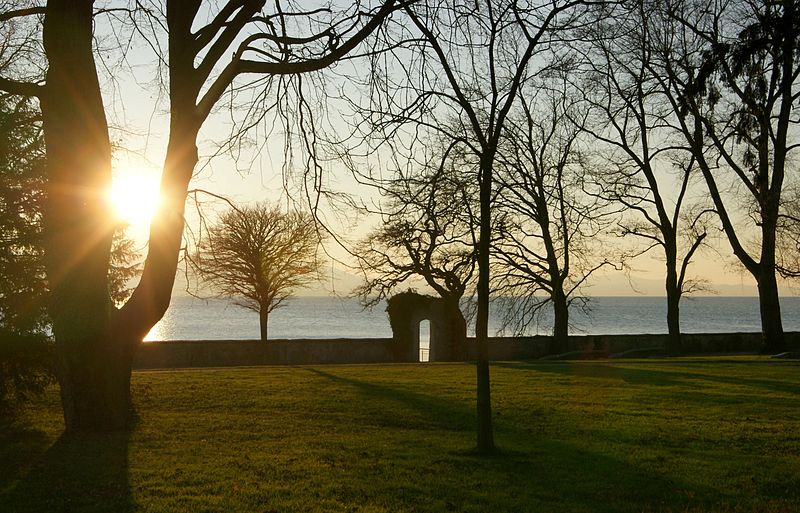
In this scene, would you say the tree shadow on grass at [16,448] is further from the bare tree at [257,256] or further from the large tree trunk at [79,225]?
the bare tree at [257,256]

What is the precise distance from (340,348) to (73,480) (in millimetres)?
24554

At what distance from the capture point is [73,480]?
25.5 ft

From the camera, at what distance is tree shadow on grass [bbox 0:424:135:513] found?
6840 mm

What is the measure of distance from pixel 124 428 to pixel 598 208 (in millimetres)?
24208

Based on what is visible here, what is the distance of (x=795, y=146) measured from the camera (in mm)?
28250

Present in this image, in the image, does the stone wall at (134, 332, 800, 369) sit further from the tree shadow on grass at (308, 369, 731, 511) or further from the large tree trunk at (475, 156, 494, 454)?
the large tree trunk at (475, 156, 494, 454)

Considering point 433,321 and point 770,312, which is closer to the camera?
point 770,312

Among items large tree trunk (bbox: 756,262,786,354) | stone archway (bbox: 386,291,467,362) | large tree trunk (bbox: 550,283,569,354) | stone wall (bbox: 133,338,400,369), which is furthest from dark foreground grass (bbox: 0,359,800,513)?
stone archway (bbox: 386,291,467,362)

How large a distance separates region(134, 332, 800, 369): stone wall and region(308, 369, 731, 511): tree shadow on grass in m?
20.7

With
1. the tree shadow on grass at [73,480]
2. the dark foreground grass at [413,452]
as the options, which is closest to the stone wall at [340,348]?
the dark foreground grass at [413,452]

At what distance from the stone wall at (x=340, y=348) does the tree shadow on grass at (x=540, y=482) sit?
2072 centimetres

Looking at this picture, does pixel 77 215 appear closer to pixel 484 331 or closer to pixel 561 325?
pixel 484 331

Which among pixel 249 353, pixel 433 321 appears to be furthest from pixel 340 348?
pixel 433 321

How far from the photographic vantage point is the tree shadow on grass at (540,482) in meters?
7.06
